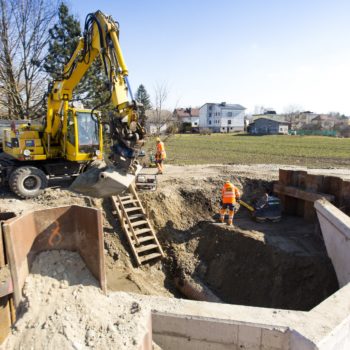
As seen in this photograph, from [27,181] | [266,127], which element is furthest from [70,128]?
[266,127]

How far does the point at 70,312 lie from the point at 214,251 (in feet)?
21.3

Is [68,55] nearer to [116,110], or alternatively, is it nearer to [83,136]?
[83,136]

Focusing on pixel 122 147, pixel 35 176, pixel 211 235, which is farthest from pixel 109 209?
pixel 122 147

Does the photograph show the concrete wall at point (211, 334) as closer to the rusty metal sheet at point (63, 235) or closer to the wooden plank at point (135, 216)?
the rusty metal sheet at point (63, 235)

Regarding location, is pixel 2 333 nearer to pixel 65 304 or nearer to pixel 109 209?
pixel 65 304

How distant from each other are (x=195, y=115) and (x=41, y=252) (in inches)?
3321

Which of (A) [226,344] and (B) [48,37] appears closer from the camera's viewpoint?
(A) [226,344]

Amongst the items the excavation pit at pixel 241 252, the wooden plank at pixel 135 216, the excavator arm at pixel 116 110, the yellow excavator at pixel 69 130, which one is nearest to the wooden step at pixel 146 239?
the excavation pit at pixel 241 252

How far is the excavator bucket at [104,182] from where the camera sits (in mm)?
5766

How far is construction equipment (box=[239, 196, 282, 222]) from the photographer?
424 inches

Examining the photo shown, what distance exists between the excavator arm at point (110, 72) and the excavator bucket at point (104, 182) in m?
0.58

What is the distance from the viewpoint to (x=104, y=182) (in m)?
5.79

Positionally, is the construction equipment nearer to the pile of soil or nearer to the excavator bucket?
the excavator bucket

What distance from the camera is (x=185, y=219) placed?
1094 cm
